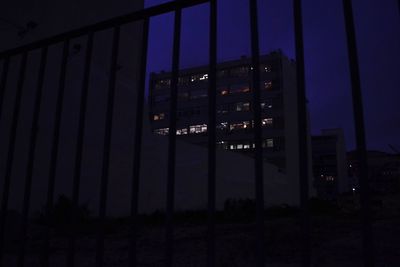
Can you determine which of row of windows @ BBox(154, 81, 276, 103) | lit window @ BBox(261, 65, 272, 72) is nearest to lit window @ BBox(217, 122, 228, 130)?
row of windows @ BBox(154, 81, 276, 103)

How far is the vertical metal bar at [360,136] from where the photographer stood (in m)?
1.06

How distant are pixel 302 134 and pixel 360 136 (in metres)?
0.18

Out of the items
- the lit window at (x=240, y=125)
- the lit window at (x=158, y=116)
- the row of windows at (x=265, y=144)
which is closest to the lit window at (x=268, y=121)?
the row of windows at (x=265, y=144)

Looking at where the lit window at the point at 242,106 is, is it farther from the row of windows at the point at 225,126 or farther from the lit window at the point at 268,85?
the lit window at the point at 268,85

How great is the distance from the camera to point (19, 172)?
643cm

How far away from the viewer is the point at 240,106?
3766 cm

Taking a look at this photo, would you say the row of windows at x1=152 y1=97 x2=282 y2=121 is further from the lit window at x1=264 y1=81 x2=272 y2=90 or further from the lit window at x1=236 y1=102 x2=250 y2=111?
the lit window at x1=264 y1=81 x2=272 y2=90

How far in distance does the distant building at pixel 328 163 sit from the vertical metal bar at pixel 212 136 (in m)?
56.1

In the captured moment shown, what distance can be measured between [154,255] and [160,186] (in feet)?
20.4

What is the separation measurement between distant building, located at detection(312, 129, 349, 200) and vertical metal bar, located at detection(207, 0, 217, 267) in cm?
5606

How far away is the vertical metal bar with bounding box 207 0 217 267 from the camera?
1301 mm

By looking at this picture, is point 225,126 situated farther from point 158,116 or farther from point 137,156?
point 137,156

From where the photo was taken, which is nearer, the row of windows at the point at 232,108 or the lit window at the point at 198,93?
the row of windows at the point at 232,108

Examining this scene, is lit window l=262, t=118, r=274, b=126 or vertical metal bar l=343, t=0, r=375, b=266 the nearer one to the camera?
vertical metal bar l=343, t=0, r=375, b=266
